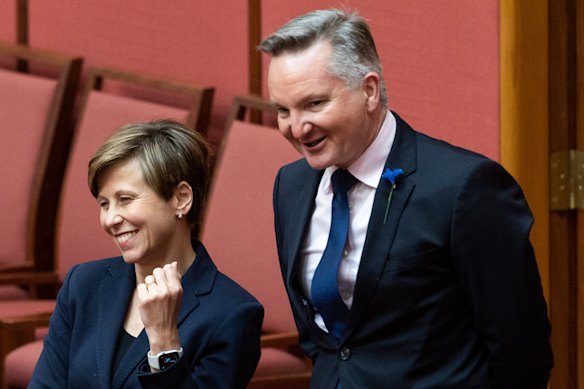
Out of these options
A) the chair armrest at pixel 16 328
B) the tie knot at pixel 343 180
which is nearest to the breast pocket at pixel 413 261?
the tie knot at pixel 343 180

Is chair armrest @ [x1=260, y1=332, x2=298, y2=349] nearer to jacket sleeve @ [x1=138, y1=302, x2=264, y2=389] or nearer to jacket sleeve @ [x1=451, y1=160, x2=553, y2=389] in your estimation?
jacket sleeve @ [x1=138, y1=302, x2=264, y2=389]

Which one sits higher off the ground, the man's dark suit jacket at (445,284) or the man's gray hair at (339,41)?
the man's gray hair at (339,41)

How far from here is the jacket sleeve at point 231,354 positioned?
86.1 inches

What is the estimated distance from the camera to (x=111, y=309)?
2.33 m

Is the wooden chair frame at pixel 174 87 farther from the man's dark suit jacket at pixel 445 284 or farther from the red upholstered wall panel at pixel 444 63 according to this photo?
the man's dark suit jacket at pixel 445 284

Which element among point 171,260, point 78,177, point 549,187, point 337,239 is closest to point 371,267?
point 337,239

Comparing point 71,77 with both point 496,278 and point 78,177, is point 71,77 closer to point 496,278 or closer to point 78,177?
point 78,177

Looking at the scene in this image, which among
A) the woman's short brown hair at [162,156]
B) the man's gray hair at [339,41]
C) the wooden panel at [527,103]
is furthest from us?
the wooden panel at [527,103]

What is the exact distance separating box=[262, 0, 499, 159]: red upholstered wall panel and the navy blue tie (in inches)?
39.4

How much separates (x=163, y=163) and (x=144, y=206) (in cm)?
9

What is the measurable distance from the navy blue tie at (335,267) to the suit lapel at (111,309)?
1.39 ft

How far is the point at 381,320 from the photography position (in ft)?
6.63

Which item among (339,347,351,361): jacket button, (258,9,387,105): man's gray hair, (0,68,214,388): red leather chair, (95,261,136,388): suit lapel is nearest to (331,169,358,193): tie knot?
(258,9,387,105): man's gray hair

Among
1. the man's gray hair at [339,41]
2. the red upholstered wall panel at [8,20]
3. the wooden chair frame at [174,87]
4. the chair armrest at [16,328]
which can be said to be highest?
the red upholstered wall panel at [8,20]
